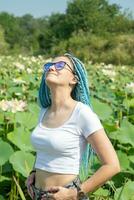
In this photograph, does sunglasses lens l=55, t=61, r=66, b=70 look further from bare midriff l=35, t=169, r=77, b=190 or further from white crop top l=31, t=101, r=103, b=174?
bare midriff l=35, t=169, r=77, b=190

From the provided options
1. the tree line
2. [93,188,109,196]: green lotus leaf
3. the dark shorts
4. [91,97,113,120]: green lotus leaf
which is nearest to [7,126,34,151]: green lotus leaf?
[93,188,109,196]: green lotus leaf

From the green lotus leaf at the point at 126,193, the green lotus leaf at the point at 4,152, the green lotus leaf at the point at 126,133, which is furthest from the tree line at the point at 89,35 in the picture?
the green lotus leaf at the point at 126,193

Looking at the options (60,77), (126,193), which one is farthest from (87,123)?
(126,193)

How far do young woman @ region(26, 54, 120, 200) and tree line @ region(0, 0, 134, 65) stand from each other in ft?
67.6

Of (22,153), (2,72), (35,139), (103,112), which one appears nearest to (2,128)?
(103,112)

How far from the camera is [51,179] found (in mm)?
1891

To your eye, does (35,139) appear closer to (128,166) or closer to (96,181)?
(96,181)

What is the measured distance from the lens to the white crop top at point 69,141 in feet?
6.05

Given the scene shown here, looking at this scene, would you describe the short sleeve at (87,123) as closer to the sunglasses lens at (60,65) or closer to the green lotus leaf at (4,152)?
the sunglasses lens at (60,65)

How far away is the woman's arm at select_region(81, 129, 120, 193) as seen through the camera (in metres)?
1.80

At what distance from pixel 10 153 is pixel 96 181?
0.88m

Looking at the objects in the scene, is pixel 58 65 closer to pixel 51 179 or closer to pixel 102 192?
pixel 51 179

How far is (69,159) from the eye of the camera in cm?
187

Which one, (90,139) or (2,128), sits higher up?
(90,139)
